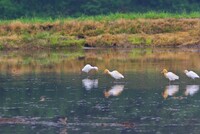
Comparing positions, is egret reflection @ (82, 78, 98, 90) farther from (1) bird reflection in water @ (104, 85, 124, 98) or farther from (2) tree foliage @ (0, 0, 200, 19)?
(2) tree foliage @ (0, 0, 200, 19)

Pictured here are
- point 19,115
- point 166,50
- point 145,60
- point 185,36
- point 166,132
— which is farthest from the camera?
point 185,36

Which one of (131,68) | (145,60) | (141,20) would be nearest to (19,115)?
(131,68)

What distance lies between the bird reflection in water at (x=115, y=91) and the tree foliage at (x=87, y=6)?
30.0 m

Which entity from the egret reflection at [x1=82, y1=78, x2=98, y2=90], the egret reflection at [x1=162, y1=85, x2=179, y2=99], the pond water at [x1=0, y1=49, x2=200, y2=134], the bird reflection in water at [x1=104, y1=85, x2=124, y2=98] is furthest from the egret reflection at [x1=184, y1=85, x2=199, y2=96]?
the egret reflection at [x1=82, y1=78, x2=98, y2=90]

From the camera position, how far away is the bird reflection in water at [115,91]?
20.7 metres

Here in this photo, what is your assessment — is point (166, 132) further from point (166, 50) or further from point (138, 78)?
point (166, 50)

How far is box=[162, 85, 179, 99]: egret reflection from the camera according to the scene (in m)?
20.6

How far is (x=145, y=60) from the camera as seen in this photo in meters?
30.0

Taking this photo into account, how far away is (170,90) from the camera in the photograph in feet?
70.0

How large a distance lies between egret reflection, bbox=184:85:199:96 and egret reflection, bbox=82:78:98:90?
2.61 m

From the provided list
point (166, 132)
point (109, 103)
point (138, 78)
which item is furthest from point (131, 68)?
point (166, 132)

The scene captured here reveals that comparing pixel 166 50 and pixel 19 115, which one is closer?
pixel 19 115

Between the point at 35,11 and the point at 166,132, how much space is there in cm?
3801

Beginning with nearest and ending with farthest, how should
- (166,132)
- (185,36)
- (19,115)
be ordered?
(166,132), (19,115), (185,36)
